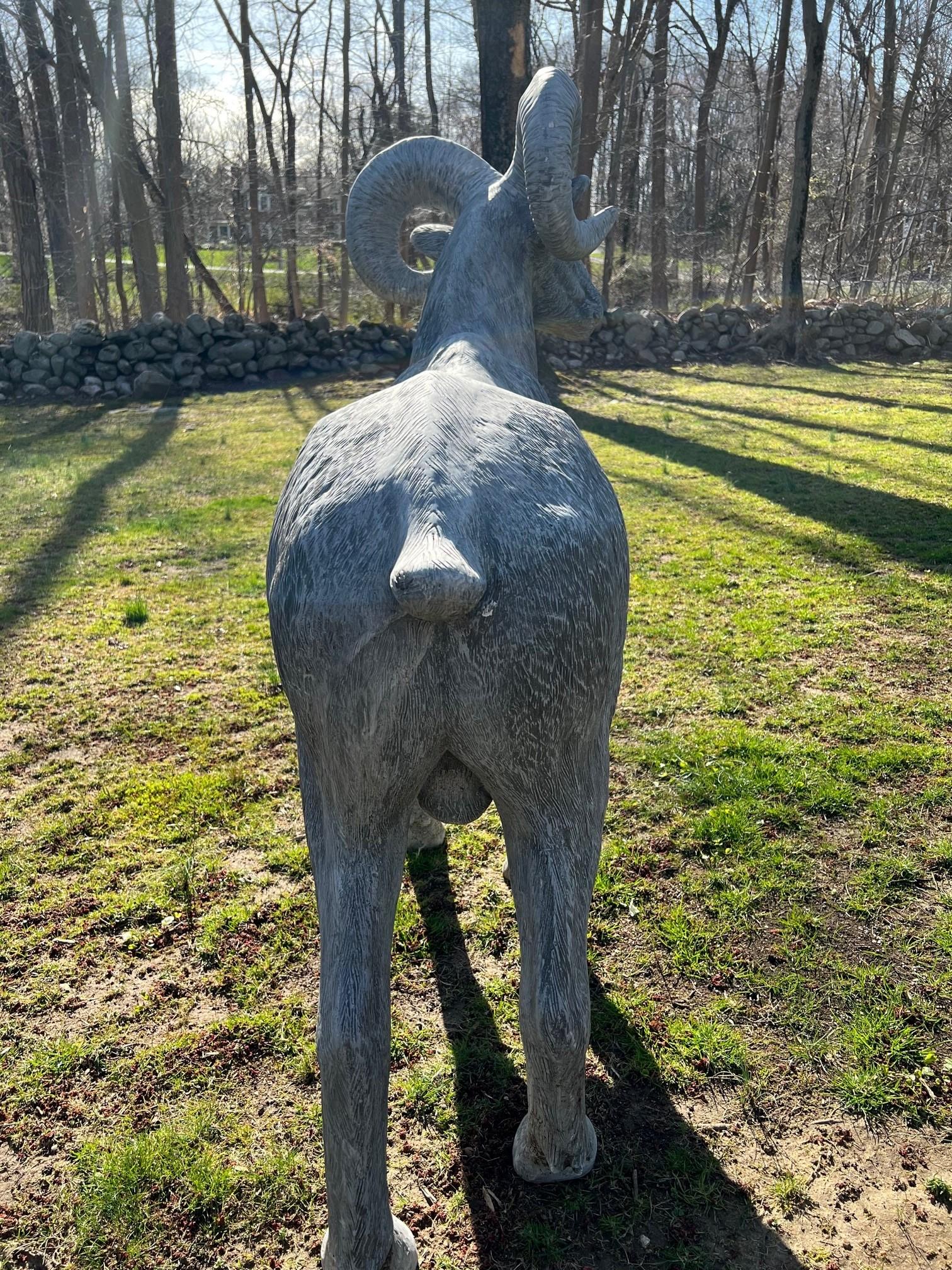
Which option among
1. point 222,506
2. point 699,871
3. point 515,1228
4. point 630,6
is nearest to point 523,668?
point 515,1228

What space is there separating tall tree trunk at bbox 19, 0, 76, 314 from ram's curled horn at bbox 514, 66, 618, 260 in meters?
17.7

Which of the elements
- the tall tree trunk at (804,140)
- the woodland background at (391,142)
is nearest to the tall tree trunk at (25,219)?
the woodland background at (391,142)

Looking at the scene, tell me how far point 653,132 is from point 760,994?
21314 mm

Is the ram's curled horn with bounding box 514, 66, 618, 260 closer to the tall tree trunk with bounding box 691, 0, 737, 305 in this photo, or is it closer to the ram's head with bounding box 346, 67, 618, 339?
the ram's head with bounding box 346, 67, 618, 339

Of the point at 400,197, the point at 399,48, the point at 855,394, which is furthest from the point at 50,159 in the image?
the point at 400,197

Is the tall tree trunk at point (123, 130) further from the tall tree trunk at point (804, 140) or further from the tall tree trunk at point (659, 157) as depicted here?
the tall tree trunk at point (804, 140)

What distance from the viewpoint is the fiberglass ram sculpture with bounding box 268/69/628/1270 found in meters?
1.62

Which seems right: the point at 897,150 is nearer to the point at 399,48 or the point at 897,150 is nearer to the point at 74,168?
the point at 399,48

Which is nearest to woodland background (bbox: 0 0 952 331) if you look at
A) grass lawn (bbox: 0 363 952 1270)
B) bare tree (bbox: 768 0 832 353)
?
bare tree (bbox: 768 0 832 353)

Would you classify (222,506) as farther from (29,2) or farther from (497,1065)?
(29,2)

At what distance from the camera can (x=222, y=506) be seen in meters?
8.28

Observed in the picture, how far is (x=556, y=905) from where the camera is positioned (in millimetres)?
1832

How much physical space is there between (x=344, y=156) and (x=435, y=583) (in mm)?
21565

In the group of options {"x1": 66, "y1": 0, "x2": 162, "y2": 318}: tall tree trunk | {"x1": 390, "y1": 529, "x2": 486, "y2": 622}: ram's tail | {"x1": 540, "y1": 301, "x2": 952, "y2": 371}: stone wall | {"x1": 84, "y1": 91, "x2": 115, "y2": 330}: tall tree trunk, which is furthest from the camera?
{"x1": 84, "y1": 91, "x2": 115, "y2": 330}: tall tree trunk
